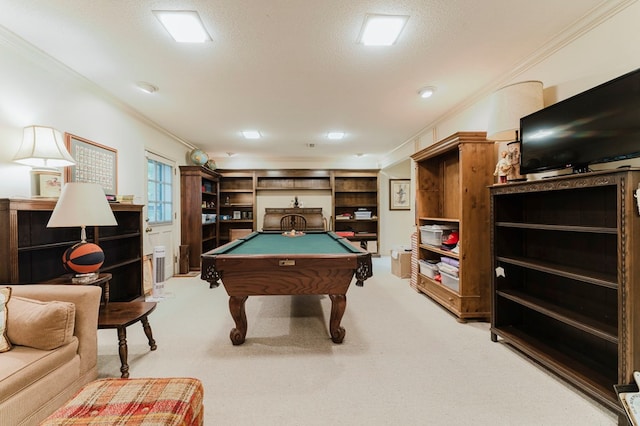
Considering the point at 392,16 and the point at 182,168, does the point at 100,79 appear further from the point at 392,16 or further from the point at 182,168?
the point at 392,16

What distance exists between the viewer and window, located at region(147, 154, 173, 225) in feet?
13.1

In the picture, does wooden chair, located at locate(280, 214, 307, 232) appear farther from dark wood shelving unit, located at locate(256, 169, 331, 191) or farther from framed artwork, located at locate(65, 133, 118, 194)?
framed artwork, located at locate(65, 133, 118, 194)

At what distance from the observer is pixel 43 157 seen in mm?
1960

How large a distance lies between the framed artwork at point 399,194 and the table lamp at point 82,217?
5714 mm

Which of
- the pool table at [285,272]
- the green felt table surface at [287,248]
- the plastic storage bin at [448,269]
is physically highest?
the green felt table surface at [287,248]

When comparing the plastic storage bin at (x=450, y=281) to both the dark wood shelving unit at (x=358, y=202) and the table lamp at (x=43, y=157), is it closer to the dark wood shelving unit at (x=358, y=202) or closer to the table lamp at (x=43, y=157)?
the dark wood shelving unit at (x=358, y=202)

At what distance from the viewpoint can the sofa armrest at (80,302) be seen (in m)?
1.50

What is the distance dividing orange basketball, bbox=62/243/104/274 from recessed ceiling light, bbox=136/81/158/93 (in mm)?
1711

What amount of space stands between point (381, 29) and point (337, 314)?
2.22 metres

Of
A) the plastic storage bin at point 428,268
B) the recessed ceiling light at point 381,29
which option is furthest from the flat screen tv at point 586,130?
the plastic storage bin at point 428,268

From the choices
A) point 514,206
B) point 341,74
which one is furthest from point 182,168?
point 514,206

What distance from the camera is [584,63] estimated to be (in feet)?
6.19

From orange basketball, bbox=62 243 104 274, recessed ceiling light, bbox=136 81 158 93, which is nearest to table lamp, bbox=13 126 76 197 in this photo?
orange basketball, bbox=62 243 104 274

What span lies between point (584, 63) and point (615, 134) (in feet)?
2.56
